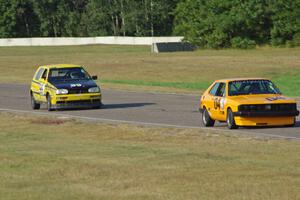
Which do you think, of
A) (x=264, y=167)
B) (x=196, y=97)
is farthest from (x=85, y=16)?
(x=264, y=167)

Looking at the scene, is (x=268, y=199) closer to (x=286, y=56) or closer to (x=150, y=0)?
(x=286, y=56)

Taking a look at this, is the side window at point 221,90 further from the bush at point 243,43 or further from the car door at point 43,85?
the bush at point 243,43

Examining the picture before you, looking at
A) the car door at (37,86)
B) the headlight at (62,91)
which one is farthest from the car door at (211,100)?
the car door at (37,86)

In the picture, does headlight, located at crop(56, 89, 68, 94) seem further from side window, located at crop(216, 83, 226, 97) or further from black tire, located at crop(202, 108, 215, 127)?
side window, located at crop(216, 83, 226, 97)

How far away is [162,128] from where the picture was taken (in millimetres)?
22266

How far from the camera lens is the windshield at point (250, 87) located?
72.6 ft

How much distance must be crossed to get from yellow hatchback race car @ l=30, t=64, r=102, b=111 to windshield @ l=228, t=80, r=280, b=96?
8.41 meters

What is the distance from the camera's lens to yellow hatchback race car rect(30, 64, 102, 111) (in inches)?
1171

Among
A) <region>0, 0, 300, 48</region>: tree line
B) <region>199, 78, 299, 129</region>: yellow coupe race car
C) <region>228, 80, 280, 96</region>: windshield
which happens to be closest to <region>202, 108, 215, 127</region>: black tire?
<region>199, 78, 299, 129</region>: yellow coupe race car

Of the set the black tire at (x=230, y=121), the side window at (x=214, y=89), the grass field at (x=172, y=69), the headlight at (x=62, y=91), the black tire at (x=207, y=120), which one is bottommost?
the grass field at (x=172, y=69)

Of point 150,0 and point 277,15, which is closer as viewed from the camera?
point 277,15

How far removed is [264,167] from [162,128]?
28.3 ft

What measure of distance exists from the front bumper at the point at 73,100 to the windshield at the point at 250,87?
8394 mm

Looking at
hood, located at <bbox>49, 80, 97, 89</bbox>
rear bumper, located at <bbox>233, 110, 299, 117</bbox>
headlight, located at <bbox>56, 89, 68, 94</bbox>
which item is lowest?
headlight, located at <bbox>56, 89, 68, 94</bbox>
